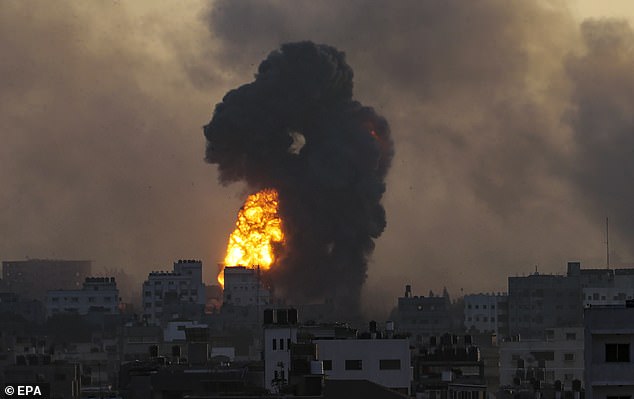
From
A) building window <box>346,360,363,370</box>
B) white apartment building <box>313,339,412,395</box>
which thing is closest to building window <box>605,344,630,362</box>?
white apartment building <box>313,339,412,395</box>

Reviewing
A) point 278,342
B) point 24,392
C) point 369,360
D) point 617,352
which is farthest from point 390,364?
point 617,352

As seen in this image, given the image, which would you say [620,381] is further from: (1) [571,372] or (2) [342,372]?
(1) [571,372]

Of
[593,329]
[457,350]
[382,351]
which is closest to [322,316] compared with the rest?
[457,350]

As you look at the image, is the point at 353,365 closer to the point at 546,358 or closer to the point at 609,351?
the point at 609,351

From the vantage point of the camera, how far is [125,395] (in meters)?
82.7

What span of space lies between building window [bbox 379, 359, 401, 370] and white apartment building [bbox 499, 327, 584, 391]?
5586 cm

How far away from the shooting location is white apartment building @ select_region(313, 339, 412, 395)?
8656 centimetres

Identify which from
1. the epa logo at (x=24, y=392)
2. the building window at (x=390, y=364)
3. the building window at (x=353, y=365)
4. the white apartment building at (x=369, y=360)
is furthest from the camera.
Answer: the building window at (x=390, y=364)

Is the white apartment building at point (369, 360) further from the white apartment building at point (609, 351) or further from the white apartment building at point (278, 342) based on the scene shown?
the white apartment building at point (609, 351)

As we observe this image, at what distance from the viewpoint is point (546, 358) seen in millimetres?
152375

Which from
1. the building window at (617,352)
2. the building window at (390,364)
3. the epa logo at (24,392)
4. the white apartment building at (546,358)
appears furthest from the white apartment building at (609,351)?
the white apartment building at (546,358)

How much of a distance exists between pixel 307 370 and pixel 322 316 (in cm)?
12938

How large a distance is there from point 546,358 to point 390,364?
213 feet

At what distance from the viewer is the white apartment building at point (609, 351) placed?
160 feet
